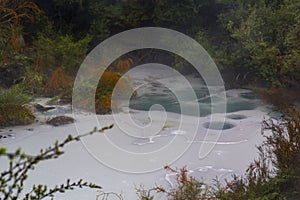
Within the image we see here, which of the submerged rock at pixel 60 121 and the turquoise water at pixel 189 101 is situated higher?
the turquoise water at pixel 189 101

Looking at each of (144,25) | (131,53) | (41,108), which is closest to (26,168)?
(41,108)

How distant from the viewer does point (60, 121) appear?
396cm

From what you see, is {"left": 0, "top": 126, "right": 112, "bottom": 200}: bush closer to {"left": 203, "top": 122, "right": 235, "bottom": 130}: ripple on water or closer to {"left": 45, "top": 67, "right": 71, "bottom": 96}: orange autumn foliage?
{"left": 203, "top": 122, "right": 235, "bottom": 130}: ripple on water

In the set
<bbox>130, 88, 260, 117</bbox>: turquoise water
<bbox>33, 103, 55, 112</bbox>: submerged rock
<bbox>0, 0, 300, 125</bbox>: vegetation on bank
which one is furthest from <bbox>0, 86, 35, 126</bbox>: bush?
<bbox>130, 88, 260, 117</bbox>: turquoise water

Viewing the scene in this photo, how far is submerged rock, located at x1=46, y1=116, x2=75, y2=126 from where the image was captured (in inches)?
154

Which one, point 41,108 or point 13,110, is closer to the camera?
point 13,110

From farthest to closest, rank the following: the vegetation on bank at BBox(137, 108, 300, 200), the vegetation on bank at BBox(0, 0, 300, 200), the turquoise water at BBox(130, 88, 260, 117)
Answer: the vegetation on bank at BBox(0, 0, 300, 200) < the turquoise water at BBox(130, 88, 260, 117) < the vegetation on bank at BBox(137, 108, 300, 200)

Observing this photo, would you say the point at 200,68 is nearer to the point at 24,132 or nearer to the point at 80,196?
the point at 24,132

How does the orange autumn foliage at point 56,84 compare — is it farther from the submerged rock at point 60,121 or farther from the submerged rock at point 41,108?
the submerged rock at point 60,121

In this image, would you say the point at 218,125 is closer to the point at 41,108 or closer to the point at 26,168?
the point at 41,108

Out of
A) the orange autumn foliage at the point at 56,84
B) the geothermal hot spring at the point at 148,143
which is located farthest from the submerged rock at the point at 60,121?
the orange autumn foliage at the point at 56,84

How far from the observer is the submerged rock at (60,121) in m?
3.92

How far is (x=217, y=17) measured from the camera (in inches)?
266

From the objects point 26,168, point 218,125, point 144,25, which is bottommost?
point 26,168
